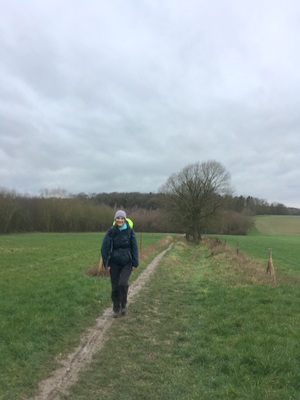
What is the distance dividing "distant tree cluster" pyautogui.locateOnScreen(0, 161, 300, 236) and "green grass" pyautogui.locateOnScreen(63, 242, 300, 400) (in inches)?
1662

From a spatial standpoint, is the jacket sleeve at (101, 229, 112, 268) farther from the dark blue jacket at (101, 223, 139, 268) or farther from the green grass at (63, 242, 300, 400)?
the green grass at (63, 242, 300, 400)

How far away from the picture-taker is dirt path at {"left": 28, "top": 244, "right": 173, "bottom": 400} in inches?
177

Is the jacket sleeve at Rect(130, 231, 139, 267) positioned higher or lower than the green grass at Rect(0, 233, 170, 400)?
higher

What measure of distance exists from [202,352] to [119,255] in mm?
2909

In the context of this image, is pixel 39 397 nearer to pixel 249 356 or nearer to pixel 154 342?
pixel 154 342

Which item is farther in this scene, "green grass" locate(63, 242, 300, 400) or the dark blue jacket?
the dark blue jacket

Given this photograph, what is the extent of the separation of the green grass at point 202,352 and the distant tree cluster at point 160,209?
4220cm

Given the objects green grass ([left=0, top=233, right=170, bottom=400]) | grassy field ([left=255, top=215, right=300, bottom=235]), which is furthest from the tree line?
green grass ([left=0, top=233, right=170, bottom=400])

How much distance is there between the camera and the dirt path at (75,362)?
4.49 m

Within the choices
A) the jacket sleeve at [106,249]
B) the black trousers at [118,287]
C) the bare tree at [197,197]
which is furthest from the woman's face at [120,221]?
the bare tree at [197,197]

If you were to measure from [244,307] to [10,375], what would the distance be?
18.5ft

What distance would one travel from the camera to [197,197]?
52.0 meters

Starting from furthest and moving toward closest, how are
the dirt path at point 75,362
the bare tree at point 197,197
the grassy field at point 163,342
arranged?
the bare tree at point 197,197 → the grassy field at point 163,342 → the dirt path at point 75,362

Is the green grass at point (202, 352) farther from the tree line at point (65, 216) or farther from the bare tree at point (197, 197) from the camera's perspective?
the tree line at point (65, 216)
